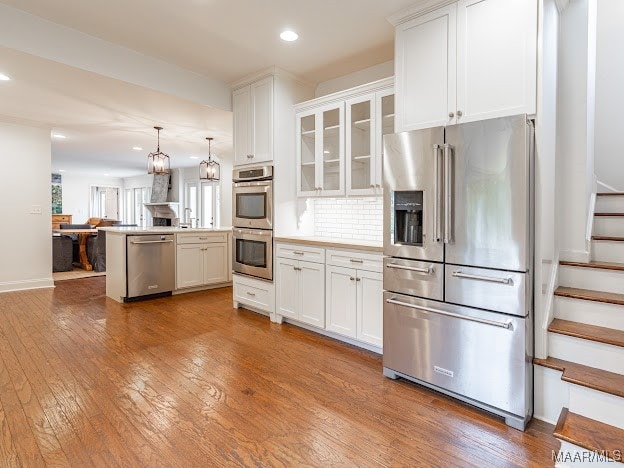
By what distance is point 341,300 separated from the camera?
3.16 metres

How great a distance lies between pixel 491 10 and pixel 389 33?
1005 mm

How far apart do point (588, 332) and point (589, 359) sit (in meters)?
0.15

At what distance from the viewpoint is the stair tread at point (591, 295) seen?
2.03 m

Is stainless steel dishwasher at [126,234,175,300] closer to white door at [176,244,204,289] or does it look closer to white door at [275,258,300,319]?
white door at [176,244,204,289]

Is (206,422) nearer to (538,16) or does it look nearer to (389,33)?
(538,16)

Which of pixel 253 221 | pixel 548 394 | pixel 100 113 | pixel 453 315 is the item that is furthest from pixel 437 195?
pixel 100 113

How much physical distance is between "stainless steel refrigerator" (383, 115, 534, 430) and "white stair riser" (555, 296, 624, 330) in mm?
350

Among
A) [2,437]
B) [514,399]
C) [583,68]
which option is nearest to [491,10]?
[583,68]

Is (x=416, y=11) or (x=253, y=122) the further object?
(x=253, y=122)

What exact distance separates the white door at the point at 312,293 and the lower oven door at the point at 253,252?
496 millimetres

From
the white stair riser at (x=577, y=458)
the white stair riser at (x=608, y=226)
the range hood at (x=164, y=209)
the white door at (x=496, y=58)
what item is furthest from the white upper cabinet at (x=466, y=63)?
the range hood at (x=164, y=209)

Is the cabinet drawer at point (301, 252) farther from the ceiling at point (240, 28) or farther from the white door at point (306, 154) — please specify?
the ceiling at point (240, 28)

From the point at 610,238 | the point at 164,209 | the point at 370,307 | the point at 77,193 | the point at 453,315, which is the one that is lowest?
the point at 370,307

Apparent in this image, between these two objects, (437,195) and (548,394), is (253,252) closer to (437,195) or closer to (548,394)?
(437,195)
